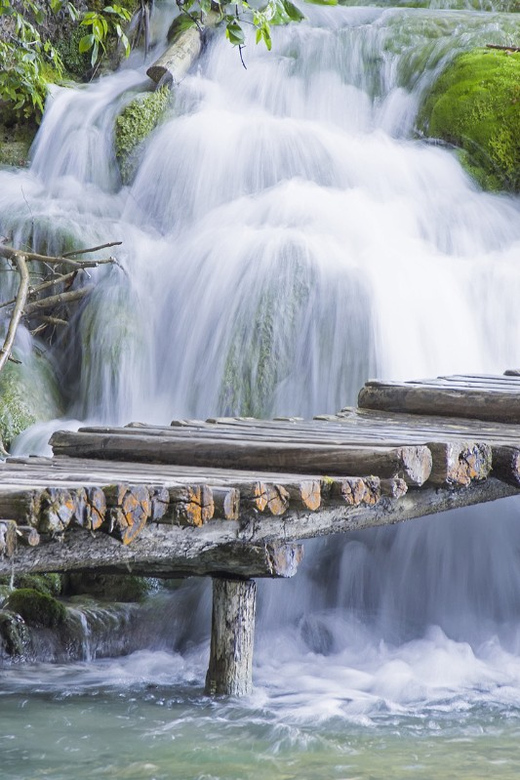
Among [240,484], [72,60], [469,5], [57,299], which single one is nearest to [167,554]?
[240,484]

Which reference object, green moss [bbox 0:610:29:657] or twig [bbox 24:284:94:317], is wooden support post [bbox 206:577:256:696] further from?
twig [bbox 24:284:94:317]

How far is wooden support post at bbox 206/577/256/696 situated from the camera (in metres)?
4.62

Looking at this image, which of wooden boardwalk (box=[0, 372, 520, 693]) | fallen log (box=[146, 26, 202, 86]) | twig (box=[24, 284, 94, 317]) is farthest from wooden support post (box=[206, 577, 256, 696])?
fallen log (box=[146, 26, 202, 86])

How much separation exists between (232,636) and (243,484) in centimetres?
158

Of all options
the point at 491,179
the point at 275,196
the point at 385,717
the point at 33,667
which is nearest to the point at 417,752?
the point at 385,717

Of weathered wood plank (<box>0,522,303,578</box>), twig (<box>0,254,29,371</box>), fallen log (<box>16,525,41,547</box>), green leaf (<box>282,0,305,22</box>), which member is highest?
green leaf (<box>282,0,305,22</box>)

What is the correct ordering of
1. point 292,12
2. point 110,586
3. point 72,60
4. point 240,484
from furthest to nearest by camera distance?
point 72,60, point 110,586, point 292,12, point 240,484

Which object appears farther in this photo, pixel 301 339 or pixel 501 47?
pixel 501 47

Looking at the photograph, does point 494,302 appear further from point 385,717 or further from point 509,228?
point 385,717

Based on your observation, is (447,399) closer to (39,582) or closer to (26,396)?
(39,582)

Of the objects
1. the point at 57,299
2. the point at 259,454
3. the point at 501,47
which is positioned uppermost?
the point at 501,47

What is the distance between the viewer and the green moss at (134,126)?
455 inches

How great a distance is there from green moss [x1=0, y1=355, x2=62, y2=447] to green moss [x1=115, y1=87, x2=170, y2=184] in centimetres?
315

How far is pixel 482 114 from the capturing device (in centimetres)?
1162
